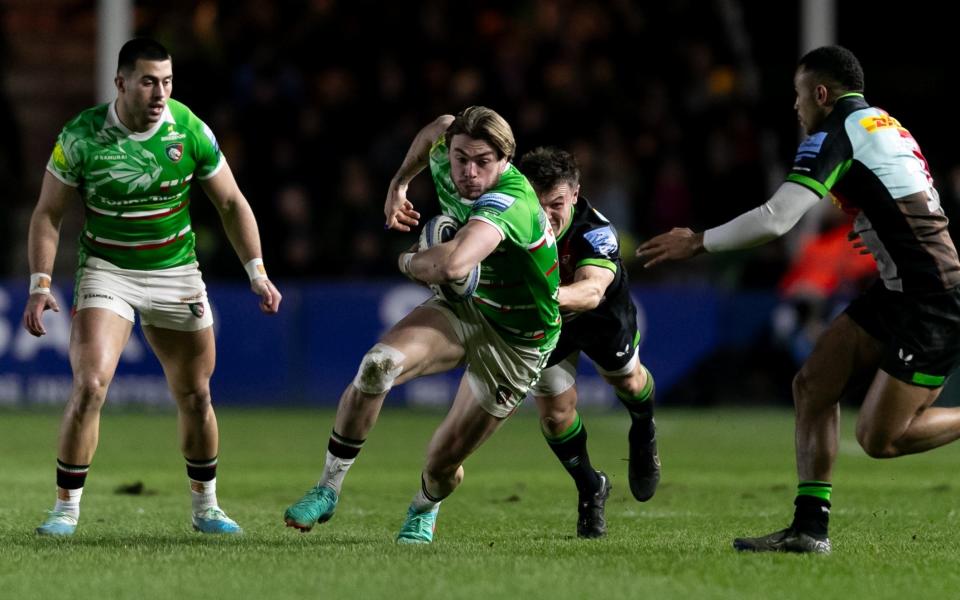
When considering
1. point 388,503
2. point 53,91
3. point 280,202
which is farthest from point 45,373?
point 388,503

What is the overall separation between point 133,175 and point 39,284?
71 cm

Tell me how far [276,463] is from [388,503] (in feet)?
8.87

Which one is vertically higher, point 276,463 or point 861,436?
point 861,436

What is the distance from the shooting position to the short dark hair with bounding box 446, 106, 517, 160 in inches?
288

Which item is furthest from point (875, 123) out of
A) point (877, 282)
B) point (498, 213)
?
point (498, 213)

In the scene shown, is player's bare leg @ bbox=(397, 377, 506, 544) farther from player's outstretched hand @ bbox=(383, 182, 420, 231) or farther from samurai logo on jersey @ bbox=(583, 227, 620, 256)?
samurai logo on jersey @ bbox=(583, 227, 620, 256)

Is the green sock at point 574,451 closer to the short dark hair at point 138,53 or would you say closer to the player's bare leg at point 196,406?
the player's bare leg at point 196,406

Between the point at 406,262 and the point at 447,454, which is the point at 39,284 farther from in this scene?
the point at 447,454

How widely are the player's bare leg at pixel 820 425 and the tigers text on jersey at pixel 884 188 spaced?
0.32 meters

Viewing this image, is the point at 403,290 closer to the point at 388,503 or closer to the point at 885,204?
the point at 388,503

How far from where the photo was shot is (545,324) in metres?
7.71

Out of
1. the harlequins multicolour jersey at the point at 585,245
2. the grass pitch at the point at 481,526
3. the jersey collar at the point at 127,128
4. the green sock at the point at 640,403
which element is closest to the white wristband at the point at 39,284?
the jersey collar at the point at 127,128

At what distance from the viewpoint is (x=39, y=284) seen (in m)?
8.08

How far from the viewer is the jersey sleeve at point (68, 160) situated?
26.2 feet
